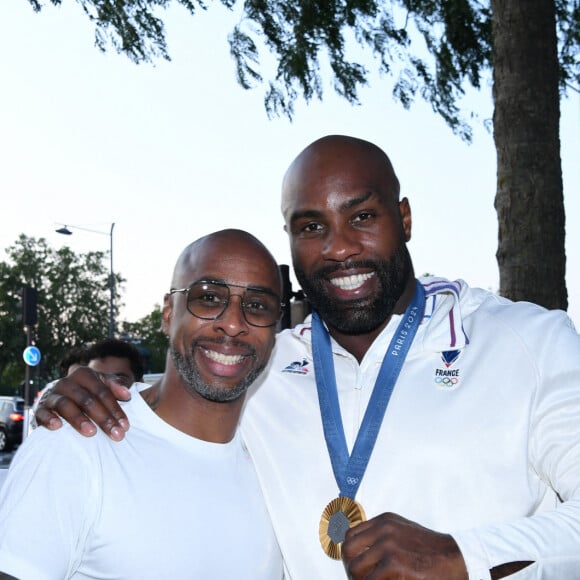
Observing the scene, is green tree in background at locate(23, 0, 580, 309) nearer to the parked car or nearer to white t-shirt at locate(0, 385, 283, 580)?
white t-shirt at locate(0, 385, 283, 580)

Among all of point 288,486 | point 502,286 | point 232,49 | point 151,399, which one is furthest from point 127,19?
point 288,486

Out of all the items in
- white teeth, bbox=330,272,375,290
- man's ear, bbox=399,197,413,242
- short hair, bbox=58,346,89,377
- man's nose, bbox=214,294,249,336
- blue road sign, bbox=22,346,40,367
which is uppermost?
man's ear, bbox=399,197,413,242

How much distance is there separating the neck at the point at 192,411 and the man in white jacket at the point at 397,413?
8.3 inches

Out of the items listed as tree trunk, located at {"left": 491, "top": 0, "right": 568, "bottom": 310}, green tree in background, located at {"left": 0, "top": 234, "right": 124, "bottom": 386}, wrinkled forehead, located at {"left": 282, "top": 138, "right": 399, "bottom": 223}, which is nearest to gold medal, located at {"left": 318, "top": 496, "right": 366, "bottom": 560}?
wrinkled forehead, located at {"left": 282, "top": 138, "right": 399, "bottom": 223}

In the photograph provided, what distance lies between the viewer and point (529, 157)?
501 cm

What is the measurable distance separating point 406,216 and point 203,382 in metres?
1.22

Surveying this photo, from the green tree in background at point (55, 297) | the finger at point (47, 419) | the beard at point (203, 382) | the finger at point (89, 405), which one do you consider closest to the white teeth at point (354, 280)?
the beard at point (203, 382)

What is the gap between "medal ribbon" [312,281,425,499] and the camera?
2590 millimetres

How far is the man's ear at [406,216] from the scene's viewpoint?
3175 mm

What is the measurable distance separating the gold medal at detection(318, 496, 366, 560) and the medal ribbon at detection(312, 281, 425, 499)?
0.04 metres

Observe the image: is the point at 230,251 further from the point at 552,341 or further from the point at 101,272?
the point at 101,272

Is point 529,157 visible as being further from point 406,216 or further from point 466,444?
point 466,444

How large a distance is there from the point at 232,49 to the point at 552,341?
203 inches

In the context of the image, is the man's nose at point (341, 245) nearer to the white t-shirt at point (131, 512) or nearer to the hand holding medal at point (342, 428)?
the hand holding medal at point (342, 428)
